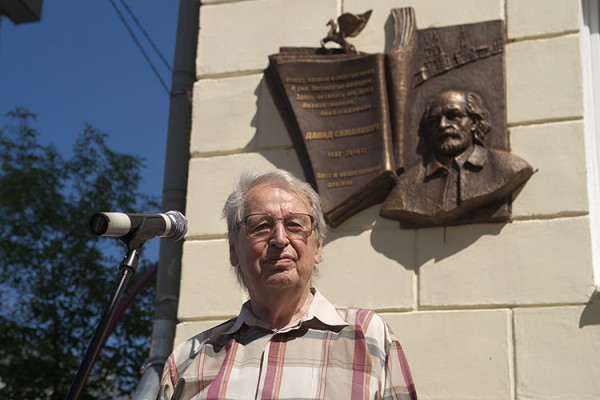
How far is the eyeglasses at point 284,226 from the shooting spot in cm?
273

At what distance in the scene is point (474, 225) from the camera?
13.5ft

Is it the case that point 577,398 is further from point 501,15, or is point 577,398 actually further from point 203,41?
point 203,41

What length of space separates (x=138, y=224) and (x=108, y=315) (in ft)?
0.87

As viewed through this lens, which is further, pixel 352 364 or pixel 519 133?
pixel 519 133

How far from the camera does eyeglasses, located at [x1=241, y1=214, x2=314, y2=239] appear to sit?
2734 mm

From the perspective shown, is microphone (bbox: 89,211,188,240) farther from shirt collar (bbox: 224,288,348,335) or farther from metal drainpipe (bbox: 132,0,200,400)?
metal drainpipe (bbox: 132,0,200,400)

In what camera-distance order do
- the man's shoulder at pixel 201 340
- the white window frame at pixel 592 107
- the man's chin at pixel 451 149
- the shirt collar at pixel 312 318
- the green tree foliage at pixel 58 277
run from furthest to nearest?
1. the green tree foliage at pixel 58 277
2. the man's chin at pixel 451 149
3. the white window frame at pixel 592 107
4. the man's shoulder at pixel 201 340
5. the shirt collar at pixel 312 318

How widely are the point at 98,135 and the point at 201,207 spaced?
847cm

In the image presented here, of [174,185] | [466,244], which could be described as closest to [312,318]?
[466,244]

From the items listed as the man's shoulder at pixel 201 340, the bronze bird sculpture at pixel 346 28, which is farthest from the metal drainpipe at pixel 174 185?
the man's shoulder at pixel 201 340

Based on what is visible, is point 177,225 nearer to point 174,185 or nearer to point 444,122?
point 444,122

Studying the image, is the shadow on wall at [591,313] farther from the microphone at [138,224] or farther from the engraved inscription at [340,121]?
the microphone at [138,224]

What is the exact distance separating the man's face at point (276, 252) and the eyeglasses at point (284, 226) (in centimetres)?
1

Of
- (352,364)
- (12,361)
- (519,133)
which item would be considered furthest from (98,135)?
(352,364)
